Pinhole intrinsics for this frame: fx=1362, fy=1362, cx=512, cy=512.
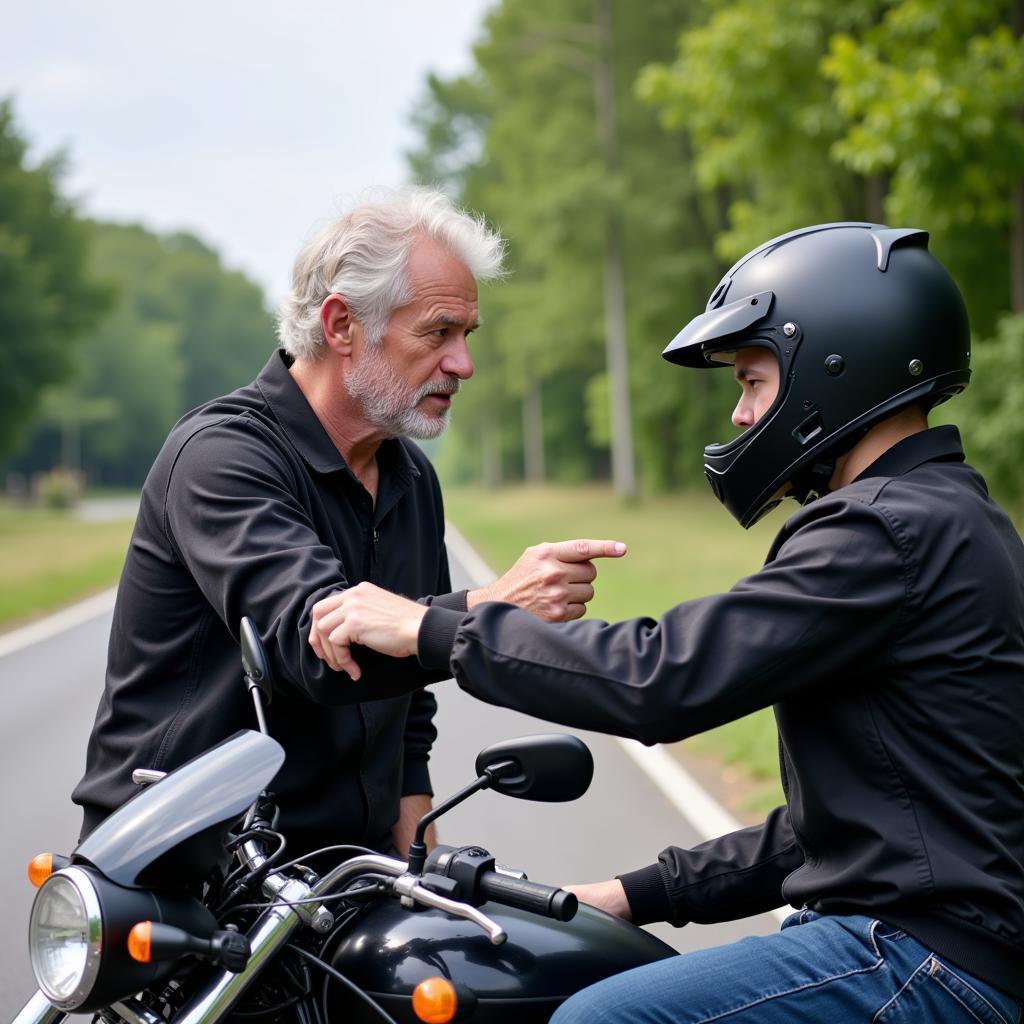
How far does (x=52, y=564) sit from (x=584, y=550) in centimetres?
2113

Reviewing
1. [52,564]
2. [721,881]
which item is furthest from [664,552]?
[721,881]

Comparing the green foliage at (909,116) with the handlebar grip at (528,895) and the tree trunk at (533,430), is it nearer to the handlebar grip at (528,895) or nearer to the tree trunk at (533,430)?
the handlebar grip at (528,895)

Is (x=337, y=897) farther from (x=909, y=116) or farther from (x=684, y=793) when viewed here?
(x=909, y=116)

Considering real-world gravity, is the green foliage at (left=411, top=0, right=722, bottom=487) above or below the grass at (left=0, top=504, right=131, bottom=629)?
above

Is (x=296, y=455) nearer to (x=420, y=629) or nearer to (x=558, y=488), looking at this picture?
(x=420, y=629)

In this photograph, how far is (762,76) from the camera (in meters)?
17.2

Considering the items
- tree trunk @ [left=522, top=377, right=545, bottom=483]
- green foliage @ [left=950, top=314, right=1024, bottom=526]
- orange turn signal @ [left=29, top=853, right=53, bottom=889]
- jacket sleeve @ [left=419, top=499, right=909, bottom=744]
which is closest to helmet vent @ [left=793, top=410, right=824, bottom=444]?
jacket sleeve @ [left=419, top=499, right=909, bottom=744]

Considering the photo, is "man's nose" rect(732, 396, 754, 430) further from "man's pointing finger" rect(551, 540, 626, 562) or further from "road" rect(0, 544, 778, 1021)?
"road" rect(0, 544, 778, 1021)

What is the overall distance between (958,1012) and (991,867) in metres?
0.21

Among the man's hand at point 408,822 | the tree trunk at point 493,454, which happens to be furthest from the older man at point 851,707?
the tree trunk at point 493,454

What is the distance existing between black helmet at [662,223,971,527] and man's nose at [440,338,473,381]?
2.37ft

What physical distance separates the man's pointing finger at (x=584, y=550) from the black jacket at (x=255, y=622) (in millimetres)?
209

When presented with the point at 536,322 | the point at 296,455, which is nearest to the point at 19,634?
the point at 296,455

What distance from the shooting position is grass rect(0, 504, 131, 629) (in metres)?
16.5
